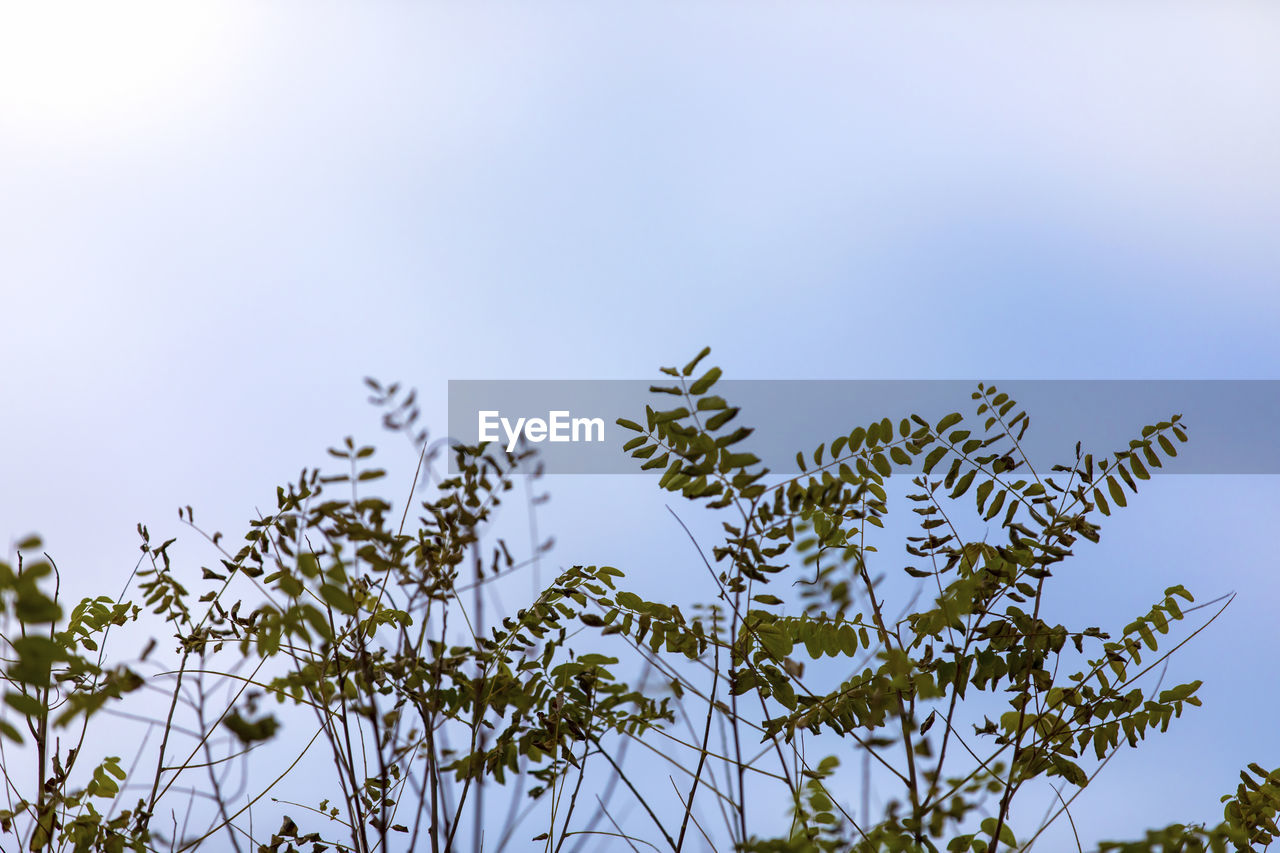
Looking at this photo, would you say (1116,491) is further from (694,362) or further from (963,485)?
Result: (694,362)

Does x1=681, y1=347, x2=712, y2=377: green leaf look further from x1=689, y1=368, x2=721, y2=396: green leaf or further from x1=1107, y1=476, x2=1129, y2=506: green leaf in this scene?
x1=1107, y1=476, x2=1129, y2=506: green leaf

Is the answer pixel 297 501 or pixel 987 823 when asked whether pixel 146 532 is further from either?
pixel 987 823

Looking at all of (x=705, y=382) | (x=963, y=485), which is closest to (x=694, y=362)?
(x=705, y=382)

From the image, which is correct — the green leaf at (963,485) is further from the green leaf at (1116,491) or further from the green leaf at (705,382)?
the green leaf at (705,382)

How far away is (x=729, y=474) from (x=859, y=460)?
500 millimetres

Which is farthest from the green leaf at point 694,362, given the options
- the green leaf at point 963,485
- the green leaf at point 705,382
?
the green leaf at point 963,485

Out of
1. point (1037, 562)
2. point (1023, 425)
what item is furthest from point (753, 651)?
point (1023, 425)

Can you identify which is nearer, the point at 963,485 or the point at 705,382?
the point at 705,382

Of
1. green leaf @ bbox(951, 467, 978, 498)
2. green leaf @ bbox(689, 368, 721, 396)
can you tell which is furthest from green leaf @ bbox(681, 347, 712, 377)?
green leaf @ bbox(951, 467, 978, 498)

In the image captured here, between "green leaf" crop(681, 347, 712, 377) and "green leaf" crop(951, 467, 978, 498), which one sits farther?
"green leaf" crop(951, 467, 978, 498)

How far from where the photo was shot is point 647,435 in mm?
1911

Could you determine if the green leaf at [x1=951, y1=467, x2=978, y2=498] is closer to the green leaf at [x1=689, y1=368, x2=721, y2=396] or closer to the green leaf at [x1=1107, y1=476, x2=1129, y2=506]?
the green leaf at [x1=1107, y1=476, x2=1129, y2=506]

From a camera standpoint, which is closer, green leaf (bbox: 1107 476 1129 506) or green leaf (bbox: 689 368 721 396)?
green leaf (bbox: 689 368 721 396)

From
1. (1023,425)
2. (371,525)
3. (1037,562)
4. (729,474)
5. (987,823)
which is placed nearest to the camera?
(371,525)
